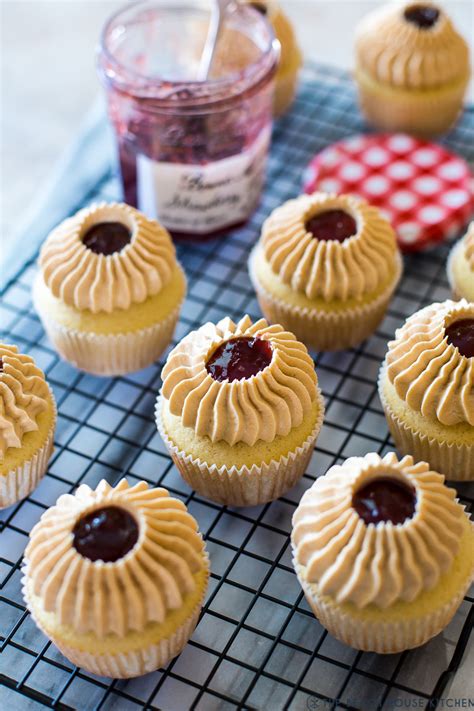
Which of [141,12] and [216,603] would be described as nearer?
[216,603]

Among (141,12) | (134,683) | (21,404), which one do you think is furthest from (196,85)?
(134,683)

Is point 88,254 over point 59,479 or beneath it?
over

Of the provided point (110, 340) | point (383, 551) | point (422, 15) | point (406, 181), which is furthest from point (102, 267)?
point (422, 15)

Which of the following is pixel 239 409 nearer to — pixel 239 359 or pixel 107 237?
pixel 239 359

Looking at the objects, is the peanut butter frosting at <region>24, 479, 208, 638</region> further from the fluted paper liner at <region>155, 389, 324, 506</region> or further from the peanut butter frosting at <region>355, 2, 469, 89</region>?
the peanut butter frosting at <region>355, 2, 469, 89</region>

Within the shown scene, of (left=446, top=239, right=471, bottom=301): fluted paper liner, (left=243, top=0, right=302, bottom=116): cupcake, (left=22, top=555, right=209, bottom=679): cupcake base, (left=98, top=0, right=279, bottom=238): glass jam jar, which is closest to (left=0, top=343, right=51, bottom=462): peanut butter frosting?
(left=22, top=555, right=209, bottom=679): cupcake base

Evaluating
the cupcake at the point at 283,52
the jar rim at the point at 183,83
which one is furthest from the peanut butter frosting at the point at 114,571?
the cupcake at the point at 283,52

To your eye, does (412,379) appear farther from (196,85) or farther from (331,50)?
(331,50)
